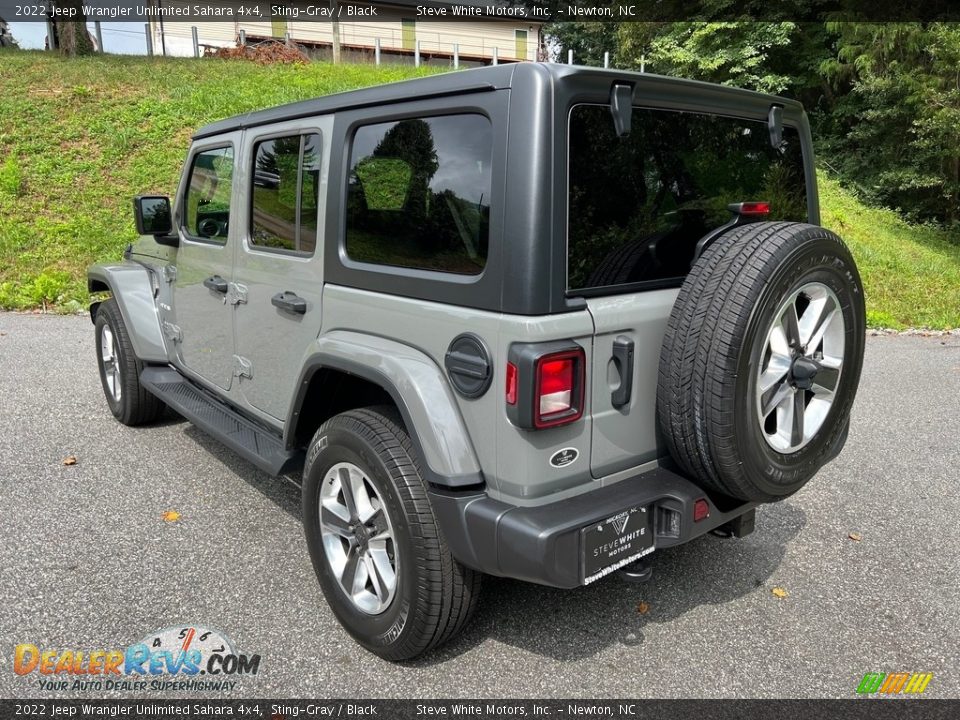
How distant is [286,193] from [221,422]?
1.28m

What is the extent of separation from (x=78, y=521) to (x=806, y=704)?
11.1 ft

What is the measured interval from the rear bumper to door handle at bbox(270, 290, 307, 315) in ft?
3.60

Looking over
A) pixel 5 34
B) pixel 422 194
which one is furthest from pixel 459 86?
pixel 5 34

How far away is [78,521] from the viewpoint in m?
3.73

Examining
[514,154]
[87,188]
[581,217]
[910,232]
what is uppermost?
[514,154]

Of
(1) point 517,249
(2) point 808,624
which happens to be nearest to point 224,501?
(1) point 517,249

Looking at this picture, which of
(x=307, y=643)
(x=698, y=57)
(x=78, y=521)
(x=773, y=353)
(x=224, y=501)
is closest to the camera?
(x=773, y=353)

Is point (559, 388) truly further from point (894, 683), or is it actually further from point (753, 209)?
point (894, 683)

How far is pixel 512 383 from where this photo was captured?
220 cm

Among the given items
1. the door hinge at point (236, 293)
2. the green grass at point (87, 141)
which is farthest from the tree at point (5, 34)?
the door hinge at point (236, 293)

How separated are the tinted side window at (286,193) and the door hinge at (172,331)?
3.97ft

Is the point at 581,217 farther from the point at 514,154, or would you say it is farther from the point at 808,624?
the point at 808,624

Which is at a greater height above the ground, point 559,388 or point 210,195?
point 210,195

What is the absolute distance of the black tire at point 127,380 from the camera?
481cm
